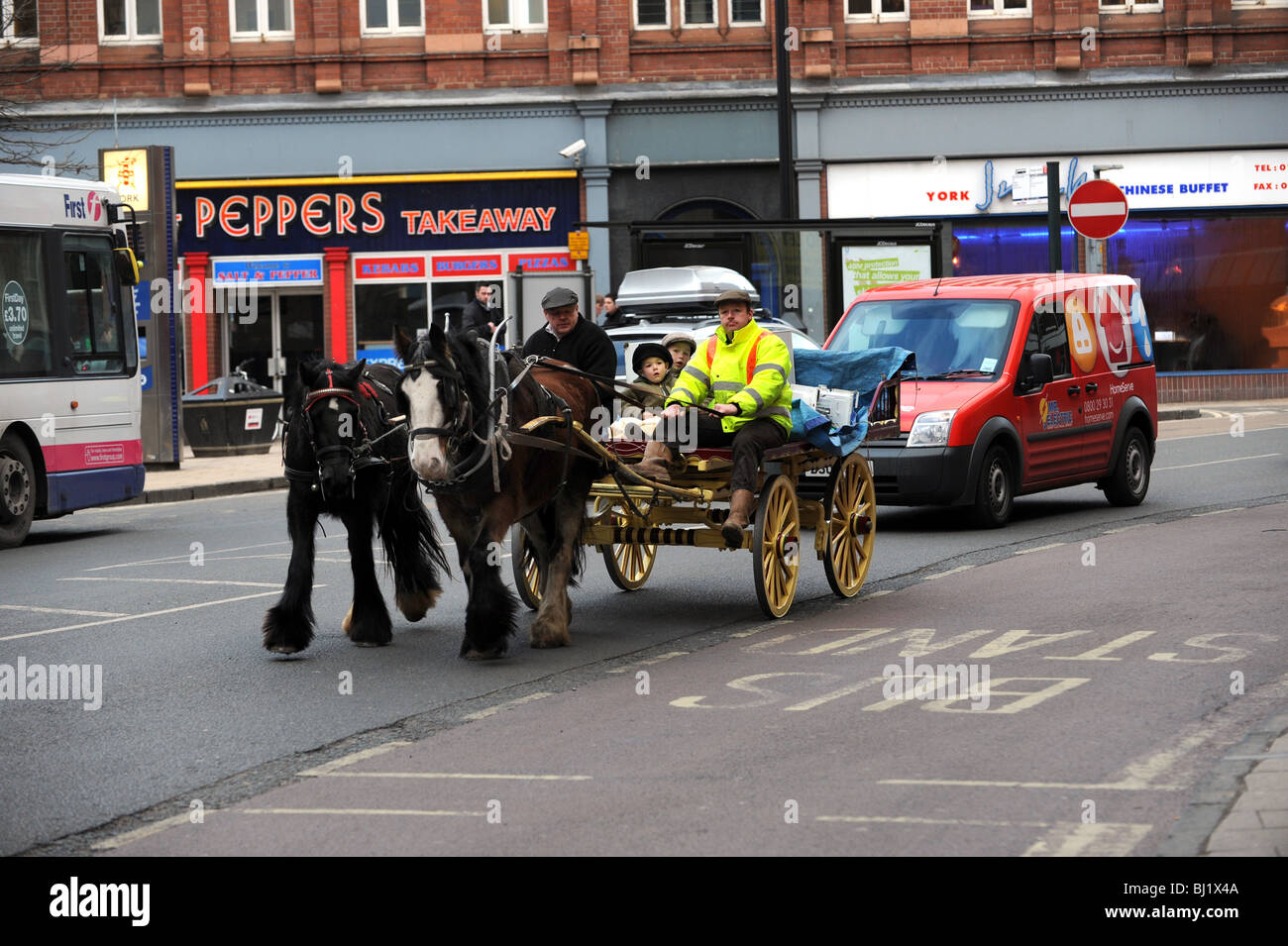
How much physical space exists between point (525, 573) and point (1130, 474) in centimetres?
778

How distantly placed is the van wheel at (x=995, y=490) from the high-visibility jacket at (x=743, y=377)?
4.60 m

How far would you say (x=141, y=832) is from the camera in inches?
241

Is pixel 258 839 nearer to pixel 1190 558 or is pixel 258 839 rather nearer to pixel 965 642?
pixel 965 642

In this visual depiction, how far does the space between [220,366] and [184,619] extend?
21662mm

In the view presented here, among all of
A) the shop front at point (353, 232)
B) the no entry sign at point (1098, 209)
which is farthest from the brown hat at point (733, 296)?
the shop front at point (353, 232)

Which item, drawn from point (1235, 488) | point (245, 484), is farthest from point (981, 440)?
point (245, 484)

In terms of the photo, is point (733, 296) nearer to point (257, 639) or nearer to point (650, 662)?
point (650, 662)

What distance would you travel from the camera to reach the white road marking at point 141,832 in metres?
5.95

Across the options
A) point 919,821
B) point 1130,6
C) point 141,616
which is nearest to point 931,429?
point 141,616

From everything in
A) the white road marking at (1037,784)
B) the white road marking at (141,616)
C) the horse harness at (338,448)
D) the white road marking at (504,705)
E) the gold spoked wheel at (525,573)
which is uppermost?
the horse harness at (338,448)

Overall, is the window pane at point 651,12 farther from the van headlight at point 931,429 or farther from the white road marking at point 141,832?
the white road marking at point 141,832

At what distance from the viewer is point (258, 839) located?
5.96 metres

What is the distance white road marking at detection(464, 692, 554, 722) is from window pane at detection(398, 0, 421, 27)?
85.4 feet
